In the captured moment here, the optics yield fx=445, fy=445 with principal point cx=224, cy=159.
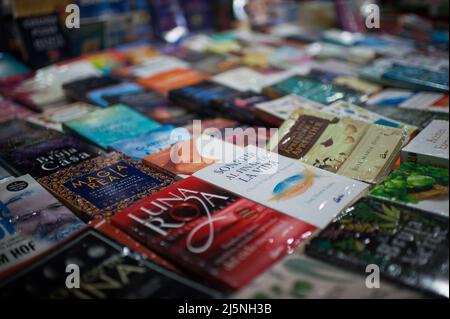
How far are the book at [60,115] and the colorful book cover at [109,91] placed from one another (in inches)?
1.7

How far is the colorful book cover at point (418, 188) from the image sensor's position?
129cm

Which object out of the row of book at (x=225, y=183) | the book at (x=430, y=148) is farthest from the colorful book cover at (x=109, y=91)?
the book at (x=430, y=148)

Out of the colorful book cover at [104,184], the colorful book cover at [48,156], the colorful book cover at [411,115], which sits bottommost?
the colorful book cover at [411,115]

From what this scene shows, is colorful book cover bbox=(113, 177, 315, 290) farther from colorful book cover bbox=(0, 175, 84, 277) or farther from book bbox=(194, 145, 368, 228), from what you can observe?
colorful book cover bbox=(0, 175, 84, 277)

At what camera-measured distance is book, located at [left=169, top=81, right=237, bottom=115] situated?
7.34ft

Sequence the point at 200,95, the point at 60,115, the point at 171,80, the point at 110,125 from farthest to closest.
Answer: the point at 171,80 < the point at 200,95 < the point at 60,115 < the point at 110,125

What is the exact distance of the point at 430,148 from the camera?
60.2 inches

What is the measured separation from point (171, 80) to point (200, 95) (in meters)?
0.36

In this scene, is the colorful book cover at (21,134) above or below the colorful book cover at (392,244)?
above

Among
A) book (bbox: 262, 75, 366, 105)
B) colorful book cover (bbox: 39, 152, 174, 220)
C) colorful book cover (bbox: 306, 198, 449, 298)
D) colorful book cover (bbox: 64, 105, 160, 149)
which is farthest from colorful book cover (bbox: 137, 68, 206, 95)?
colorful book cover (bbox: 306, 198, 449, 298)

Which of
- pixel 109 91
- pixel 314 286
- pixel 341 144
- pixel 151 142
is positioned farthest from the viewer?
pixel 109 91

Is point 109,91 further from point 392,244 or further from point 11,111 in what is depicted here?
point 392,244

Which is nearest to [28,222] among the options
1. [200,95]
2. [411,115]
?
[200,95]

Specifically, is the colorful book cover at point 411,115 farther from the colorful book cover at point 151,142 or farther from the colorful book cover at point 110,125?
the colorful book cover at point 110,125
